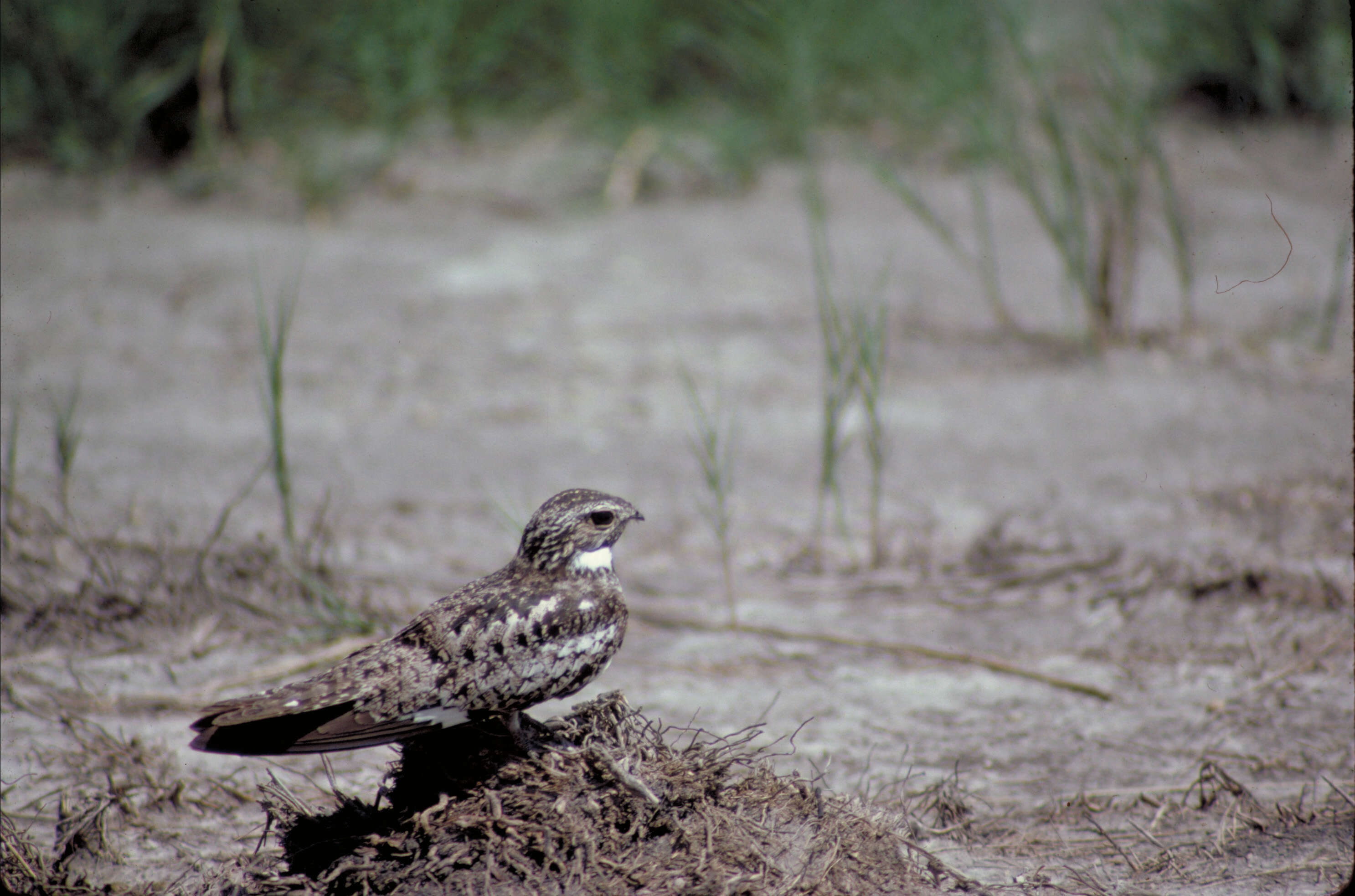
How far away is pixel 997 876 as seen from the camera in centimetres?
248

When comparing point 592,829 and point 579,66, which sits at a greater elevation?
point 579,66

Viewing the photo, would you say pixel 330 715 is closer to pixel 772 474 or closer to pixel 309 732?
pixel 309 732

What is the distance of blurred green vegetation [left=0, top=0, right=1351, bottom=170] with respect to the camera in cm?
707

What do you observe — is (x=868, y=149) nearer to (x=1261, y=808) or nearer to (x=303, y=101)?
(x=303, y=101)

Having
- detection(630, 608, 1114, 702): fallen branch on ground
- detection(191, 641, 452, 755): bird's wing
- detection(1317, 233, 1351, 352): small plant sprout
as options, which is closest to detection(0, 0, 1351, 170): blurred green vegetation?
detection(1317, 233, 1351, 352): small plant sprout

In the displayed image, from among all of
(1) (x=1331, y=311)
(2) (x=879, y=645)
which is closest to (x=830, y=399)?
(2) (x=879, y=645)

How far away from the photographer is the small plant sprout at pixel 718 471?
3.42m

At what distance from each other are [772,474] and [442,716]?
2.89m

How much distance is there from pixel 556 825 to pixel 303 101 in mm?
6811

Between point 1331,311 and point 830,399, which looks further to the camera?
point 1331,311

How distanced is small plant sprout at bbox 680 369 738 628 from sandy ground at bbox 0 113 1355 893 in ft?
0.27

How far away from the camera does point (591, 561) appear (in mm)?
2525

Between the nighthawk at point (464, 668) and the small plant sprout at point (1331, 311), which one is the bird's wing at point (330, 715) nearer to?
the nighthawk at point (464, 668)

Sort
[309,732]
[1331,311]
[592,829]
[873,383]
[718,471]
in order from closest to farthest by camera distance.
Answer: [309,732]
[592,829]
[718,471]
[873,383]
[1331,311]
